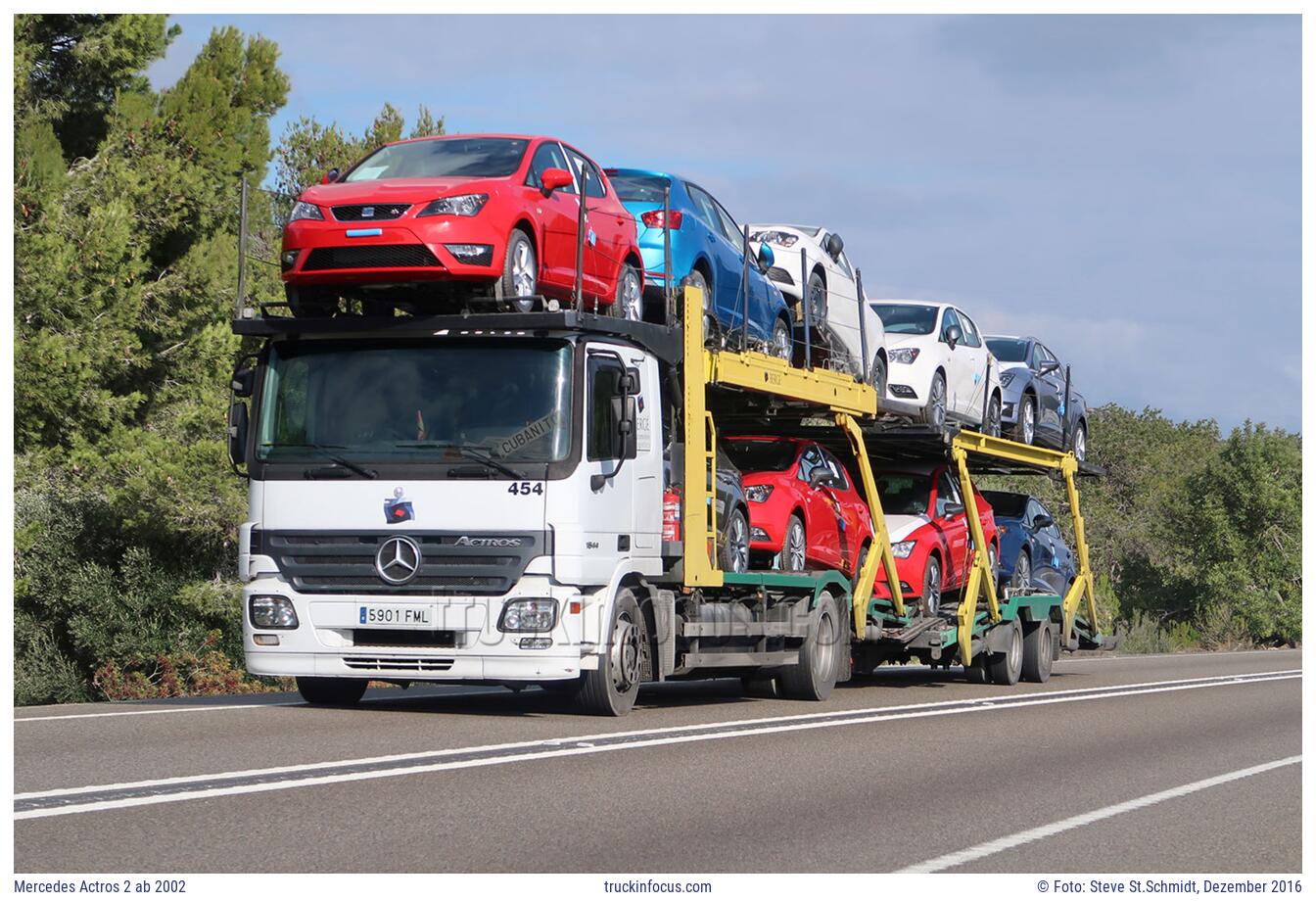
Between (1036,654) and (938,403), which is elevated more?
(938,403)

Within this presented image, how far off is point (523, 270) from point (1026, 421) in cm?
1087

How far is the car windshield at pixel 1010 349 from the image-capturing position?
74.8 feet

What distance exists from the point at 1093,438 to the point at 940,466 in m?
55.4

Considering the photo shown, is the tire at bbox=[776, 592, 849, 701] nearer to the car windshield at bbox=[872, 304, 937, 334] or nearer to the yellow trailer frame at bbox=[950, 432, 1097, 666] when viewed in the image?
the yellow trailer frame at bbox=[950, 432, 1097, 666]

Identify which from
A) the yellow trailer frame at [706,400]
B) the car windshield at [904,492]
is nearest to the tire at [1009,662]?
the car windshield at [904,492]

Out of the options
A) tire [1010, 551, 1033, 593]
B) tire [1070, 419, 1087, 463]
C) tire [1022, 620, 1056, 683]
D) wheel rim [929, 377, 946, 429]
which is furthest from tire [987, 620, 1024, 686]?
tire [1070, 419, 1087, 463]

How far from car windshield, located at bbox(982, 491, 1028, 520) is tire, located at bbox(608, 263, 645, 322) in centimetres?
880

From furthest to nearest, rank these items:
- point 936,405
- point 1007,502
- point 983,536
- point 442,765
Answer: point 1007,502, point 983,536, point 936,405, point 442,765

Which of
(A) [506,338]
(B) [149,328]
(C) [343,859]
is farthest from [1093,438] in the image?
(C) [343,859]

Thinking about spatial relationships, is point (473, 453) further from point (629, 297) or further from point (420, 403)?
point (629, 297)

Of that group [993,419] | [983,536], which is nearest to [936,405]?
[983,536]

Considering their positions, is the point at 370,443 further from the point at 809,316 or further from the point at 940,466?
the point at 940,466

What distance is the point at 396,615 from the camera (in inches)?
486

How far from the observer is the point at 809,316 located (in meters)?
17.0
